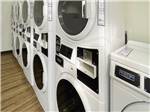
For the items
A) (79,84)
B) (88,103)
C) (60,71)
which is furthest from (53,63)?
(88,103)

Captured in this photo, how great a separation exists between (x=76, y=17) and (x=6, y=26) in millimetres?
4229

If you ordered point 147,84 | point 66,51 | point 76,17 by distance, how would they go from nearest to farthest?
1. point 147,84
2. point 76,17
3. point 66,51

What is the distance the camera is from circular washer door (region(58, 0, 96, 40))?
0.94 meters

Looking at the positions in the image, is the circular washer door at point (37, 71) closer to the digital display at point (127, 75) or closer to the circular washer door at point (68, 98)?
the circular washer door at point (68, 98)

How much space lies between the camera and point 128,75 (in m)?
0.79

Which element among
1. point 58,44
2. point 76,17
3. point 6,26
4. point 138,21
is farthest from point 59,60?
point 6,26

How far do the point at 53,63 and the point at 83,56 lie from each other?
0.54 m

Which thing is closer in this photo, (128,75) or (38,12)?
(128,75)

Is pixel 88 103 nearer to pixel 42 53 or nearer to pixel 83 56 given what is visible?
pixel 83 56

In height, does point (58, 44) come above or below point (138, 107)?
above

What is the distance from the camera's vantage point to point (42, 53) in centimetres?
180

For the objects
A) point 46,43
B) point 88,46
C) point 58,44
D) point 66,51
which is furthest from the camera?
point 46,43

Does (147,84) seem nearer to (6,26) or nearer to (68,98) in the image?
(68,98)

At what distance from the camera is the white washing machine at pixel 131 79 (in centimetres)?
71
